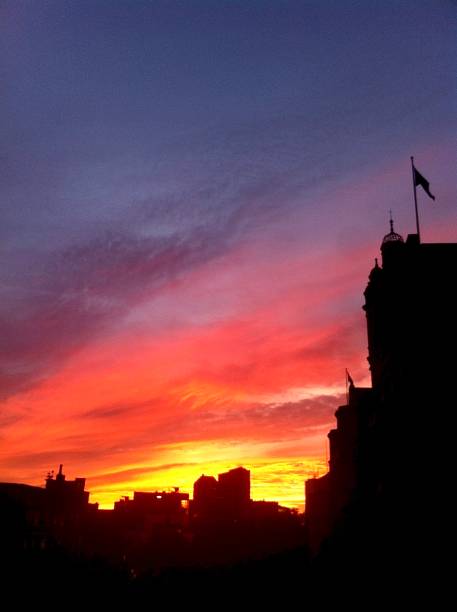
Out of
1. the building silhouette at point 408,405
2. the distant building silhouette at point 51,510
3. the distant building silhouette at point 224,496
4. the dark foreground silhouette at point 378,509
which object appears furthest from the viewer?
the distant building silhouette at point 224,496

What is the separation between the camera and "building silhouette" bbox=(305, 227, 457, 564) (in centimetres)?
2458

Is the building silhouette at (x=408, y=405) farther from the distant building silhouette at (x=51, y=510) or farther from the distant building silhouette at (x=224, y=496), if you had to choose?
the distant building silhouette at (x=224, y=496)

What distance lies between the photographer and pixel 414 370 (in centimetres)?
2683

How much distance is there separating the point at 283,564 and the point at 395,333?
3791 cm

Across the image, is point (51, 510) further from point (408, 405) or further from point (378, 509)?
point (408, 405)

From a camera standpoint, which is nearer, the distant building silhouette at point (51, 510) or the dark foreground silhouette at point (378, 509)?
the dark foreground silhouette at point (378, 509)

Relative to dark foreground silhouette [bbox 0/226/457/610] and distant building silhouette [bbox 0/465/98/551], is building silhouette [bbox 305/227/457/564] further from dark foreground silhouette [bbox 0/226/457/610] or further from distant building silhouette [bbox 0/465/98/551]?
distant building silhouette [bbox 0/465/98/551]

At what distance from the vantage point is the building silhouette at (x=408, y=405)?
24.6 metres

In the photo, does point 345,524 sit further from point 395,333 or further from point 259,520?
point 259,520

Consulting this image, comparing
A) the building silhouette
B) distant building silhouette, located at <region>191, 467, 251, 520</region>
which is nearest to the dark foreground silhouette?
the building silhouette

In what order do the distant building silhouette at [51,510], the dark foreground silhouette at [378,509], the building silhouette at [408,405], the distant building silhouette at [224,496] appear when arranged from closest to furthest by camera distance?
the dark foreground silhouette at [378,509] → the building silhouette at [408,405] → the distant building silhouette at [51,510] → the distant building silhouette at [224,496]

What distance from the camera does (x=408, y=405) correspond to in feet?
88.1

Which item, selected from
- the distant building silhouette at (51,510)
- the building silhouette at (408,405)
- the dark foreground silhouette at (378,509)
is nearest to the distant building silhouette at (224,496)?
the distant building silhouette at (51,510)

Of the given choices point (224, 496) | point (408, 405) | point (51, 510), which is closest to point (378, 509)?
point (408, 405)
